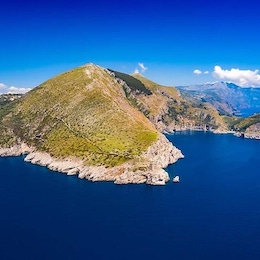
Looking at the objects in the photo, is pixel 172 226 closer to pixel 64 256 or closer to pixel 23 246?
pixel 64 256

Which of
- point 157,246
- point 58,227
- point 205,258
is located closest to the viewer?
point 205,258

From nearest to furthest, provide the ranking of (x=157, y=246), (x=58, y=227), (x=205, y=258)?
(x=205, y=258) → (x=157, y=246) → (x=58, y=227)

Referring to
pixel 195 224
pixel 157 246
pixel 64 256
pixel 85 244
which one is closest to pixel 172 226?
pixel 195 224

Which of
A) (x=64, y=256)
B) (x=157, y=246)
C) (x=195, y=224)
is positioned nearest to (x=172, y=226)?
(x=195, y=224)

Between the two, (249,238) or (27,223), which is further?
(27,223)

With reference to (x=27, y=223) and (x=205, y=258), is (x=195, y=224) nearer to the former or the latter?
(x=205, y=258)

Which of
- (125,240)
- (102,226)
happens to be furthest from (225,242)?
(102,226)

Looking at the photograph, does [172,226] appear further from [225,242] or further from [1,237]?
[1,237]

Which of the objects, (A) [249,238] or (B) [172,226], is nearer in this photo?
(A) [249,238]
